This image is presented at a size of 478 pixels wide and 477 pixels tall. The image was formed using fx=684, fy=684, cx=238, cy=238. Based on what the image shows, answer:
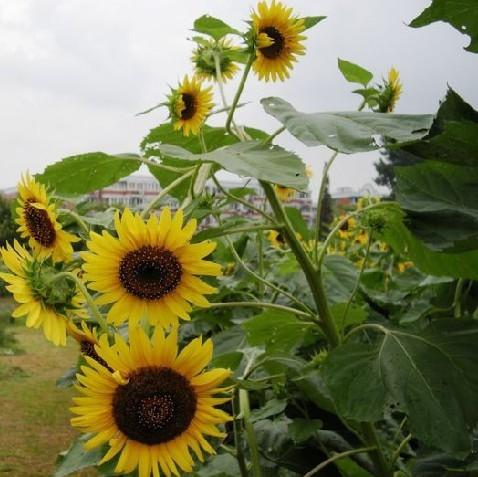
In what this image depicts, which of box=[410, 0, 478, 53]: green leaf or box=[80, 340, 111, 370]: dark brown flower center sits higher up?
box=[410, 0, 478, 53]: green leaf

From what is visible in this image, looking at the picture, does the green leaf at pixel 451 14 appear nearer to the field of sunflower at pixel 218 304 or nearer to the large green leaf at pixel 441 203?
the field of sunflower at pixel 218 304

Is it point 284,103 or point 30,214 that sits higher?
point 284,103

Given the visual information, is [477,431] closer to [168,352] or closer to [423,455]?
[423,455]

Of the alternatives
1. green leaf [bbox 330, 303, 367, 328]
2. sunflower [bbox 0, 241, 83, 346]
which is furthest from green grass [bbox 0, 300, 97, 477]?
sunflower [bbox 0, 241, 83, 346]

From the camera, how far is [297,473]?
720 millimetres

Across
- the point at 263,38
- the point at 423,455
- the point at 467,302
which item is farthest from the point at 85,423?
the point at 467,302

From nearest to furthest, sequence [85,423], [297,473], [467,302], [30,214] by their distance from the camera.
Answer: [85,423] < [30,214] < [297,473] < [467,302]

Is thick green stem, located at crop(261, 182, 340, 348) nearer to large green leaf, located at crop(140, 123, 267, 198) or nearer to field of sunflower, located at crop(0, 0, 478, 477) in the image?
field of sunflower, located at crop(0, 0, 478, 477)

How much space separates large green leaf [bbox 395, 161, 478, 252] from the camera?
1.56 feet

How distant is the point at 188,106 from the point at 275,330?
12.8 inches

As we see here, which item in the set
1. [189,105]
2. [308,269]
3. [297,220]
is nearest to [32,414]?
[297,220]

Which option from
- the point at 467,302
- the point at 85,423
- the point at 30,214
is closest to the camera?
the point at 85,423

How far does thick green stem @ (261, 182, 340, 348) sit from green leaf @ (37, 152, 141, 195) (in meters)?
0.13

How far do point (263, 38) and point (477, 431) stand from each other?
1.47 feet
